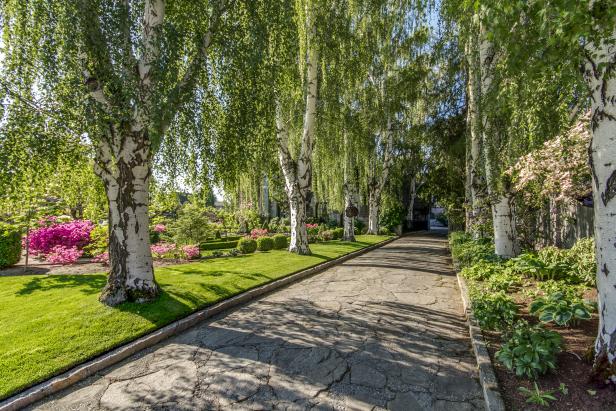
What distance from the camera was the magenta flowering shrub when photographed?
39.3 feet

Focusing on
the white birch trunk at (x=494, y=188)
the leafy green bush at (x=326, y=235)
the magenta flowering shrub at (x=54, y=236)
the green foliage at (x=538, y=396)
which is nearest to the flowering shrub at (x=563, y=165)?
the white birch trunk at (x=494, y=188)

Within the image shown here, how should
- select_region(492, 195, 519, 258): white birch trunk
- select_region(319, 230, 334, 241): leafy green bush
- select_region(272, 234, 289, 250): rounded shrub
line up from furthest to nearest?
select_region(319, 230, 334, 241): leafy green bush, select_region(272, 234, 289, 250): rounded shrub, select_region(492, 195, 519, 258): white birch trunk

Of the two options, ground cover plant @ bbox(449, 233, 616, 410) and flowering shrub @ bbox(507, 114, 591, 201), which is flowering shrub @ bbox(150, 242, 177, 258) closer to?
ground cover plant @ bbox(449, 233, 616, 410)

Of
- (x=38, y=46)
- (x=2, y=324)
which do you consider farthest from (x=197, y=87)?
(x=2, y=324)

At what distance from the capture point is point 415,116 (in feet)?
72.0

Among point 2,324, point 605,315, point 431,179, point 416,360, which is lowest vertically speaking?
point 416,360

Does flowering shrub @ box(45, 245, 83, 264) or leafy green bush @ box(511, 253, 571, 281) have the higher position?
flowering shrub @ box(45, 245, 83, 264)

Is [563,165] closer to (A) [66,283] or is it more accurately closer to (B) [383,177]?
(A) [66,283]

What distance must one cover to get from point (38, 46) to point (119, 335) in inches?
176

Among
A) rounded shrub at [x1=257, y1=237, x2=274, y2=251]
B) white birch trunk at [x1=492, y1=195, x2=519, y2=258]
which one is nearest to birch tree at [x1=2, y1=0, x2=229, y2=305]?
white birch trunk at [x1=492, y1=195, x2=519, y2=258]

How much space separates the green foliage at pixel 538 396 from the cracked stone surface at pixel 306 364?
43cm

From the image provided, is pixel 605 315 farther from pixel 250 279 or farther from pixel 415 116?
pixel 415 116

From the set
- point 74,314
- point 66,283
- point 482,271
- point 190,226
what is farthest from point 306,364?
point 190,226

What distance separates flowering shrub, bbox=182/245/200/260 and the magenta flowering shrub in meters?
3.86
